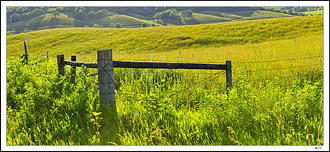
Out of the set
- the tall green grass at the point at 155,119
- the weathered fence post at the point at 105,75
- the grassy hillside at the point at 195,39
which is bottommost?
the tall green grass at the point at 155,119

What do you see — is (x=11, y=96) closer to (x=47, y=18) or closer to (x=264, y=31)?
(x=264, y=31)

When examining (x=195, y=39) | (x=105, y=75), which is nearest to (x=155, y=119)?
(x=105, y=75)

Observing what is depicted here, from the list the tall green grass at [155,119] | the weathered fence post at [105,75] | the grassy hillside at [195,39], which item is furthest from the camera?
the grassy hillside at [195,39]

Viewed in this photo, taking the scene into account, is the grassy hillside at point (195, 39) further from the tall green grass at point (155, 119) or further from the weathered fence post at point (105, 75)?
the weathered fence post at point (105, 75)

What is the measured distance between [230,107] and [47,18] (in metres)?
193


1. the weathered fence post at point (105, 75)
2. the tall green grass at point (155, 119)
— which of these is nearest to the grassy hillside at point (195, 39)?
the tall green grass at point (155, 119)

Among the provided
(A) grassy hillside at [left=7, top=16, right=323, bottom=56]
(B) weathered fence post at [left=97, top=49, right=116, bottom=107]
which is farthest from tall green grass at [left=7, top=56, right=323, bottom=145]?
(A) grassy hillside at [left=7, top=16, right=323, bottom=56]

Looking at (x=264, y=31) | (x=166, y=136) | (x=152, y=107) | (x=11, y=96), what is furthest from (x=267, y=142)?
(x=264, y=31)

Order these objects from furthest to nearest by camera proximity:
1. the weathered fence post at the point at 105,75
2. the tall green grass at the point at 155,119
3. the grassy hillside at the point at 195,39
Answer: the grassy hillside at the point at 195,39
the weathered fence post at the point at 105,75
the tall green grass at the point at 155,119

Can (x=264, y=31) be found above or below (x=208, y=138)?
above

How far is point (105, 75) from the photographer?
15.6ft

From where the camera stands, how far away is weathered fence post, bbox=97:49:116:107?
4.71 meters

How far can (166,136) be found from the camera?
3971 millimetres

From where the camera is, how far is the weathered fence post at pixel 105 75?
15.5 feet
